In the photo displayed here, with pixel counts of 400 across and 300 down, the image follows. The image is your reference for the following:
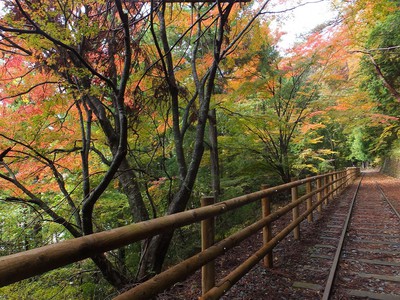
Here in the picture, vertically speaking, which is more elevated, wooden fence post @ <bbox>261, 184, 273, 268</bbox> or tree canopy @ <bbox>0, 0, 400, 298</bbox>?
tree canopy @ <bbox>0, 0, 400, 298</bbox>

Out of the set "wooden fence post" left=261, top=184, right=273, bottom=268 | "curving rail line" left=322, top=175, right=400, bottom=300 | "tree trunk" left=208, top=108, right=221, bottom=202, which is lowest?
"curving rail line" left=322, top=175, right=400, bottom=300

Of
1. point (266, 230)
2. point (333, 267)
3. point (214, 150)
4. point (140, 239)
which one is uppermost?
point (214, 150)

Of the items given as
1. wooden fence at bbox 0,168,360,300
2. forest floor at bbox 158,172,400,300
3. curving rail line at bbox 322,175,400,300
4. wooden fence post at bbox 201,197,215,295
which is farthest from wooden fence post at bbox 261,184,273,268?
wooden fence post at bbox 201,197,215,295

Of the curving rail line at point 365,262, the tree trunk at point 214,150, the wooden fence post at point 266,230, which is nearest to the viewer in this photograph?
the curving rail line at point 365,262

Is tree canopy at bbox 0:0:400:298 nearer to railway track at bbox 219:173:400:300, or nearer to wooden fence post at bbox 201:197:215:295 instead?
wooden fence post at bbox 201:197:215:295

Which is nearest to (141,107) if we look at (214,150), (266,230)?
(266,230)

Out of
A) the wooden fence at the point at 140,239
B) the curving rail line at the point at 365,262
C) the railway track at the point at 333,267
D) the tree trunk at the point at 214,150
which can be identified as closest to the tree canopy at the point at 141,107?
the tree trunk at the point at 214,150

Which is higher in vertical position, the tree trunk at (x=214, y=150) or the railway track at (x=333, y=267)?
the tree trunk at (x=214, y=150)

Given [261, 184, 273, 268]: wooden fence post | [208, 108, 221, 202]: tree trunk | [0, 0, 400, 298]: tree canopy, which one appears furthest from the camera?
[208, 108, 221, 202]: tree trunk

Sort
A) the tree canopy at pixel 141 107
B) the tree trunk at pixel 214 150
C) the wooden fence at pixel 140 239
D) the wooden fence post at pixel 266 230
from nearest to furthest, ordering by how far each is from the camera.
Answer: the wooden fence at pixel 140 239, the wooden fence post at pixel 266 230, the tree canopy at pixel 141 107, the tree trunk at pixel 214 150

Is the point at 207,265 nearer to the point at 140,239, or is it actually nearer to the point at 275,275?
the point at 140,239

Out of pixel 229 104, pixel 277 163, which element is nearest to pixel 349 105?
pixel 277 163

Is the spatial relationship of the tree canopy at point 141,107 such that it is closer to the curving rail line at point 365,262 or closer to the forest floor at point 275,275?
the forest floor at point 275,275

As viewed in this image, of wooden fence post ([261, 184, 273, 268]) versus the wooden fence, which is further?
wooden fence post ([261, 184, 273, 268])
